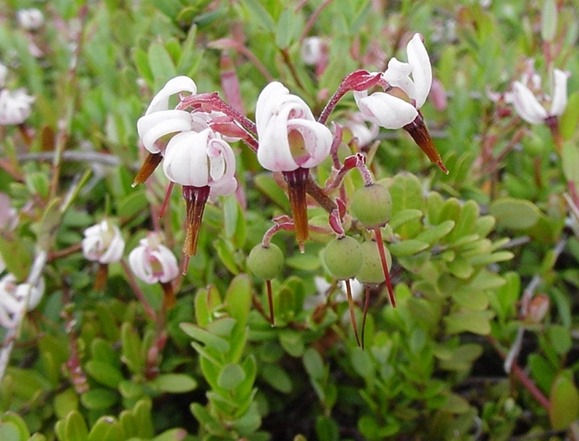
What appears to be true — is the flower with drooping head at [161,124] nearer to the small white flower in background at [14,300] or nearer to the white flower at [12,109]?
the small white flower in background at [14,300]

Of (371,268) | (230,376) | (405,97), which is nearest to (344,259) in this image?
(371,268)

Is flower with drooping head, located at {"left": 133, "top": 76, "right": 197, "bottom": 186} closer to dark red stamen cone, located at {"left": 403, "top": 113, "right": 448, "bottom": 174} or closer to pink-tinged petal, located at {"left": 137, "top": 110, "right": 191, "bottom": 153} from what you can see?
pink-tinged petal, located at {"left": 137, "top": 110, "right": 191, "bottom": 153}

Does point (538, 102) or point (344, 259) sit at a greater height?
point (538, 102)

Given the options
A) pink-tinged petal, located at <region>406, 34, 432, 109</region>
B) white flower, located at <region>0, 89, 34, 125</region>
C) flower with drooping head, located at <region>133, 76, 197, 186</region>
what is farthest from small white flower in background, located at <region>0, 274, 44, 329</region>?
pink-tinged petal, located at <region>406, 34, 432, 109</region>

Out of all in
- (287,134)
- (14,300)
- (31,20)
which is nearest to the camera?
(287,134)

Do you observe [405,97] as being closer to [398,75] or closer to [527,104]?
[398,75]

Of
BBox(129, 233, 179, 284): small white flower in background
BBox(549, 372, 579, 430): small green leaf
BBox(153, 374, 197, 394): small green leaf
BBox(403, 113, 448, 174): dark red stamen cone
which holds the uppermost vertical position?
BBox(403, 113, 448, 174): dark red stamen cone

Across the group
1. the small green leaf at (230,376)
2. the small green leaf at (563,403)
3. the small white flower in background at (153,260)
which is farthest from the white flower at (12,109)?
the small green leaf at (563,403)
